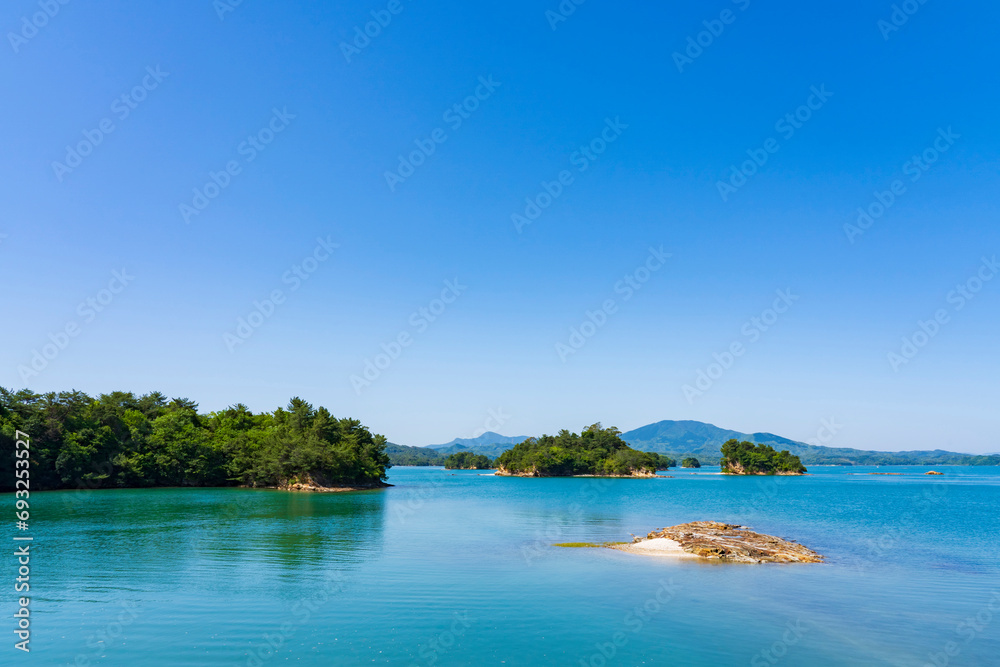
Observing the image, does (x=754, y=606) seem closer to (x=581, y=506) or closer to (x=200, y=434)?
Answer: (x=581, y=506)

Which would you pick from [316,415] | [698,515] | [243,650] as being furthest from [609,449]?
[243,650]

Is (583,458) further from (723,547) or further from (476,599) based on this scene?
(476,599)

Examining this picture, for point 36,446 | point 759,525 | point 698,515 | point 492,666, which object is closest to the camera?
point 492,666

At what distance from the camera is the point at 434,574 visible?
84.8 ft

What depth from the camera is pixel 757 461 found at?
184 metres

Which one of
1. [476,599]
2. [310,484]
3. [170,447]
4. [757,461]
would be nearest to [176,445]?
[170,447]

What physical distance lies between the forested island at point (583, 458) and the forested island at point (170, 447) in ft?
274

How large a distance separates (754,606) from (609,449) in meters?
163

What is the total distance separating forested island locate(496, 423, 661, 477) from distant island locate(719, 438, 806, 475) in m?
33.9

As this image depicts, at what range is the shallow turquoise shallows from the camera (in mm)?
15938

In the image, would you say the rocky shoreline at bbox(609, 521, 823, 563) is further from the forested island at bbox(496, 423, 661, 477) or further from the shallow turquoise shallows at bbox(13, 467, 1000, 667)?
the forested island at bbox(496, 423, 661, 477)

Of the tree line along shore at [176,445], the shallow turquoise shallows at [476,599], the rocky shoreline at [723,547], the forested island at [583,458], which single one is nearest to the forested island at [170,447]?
the tree line along shore at [176,445]

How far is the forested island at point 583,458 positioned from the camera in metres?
172

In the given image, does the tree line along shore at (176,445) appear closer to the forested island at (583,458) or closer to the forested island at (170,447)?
the forested island at (170,447)
